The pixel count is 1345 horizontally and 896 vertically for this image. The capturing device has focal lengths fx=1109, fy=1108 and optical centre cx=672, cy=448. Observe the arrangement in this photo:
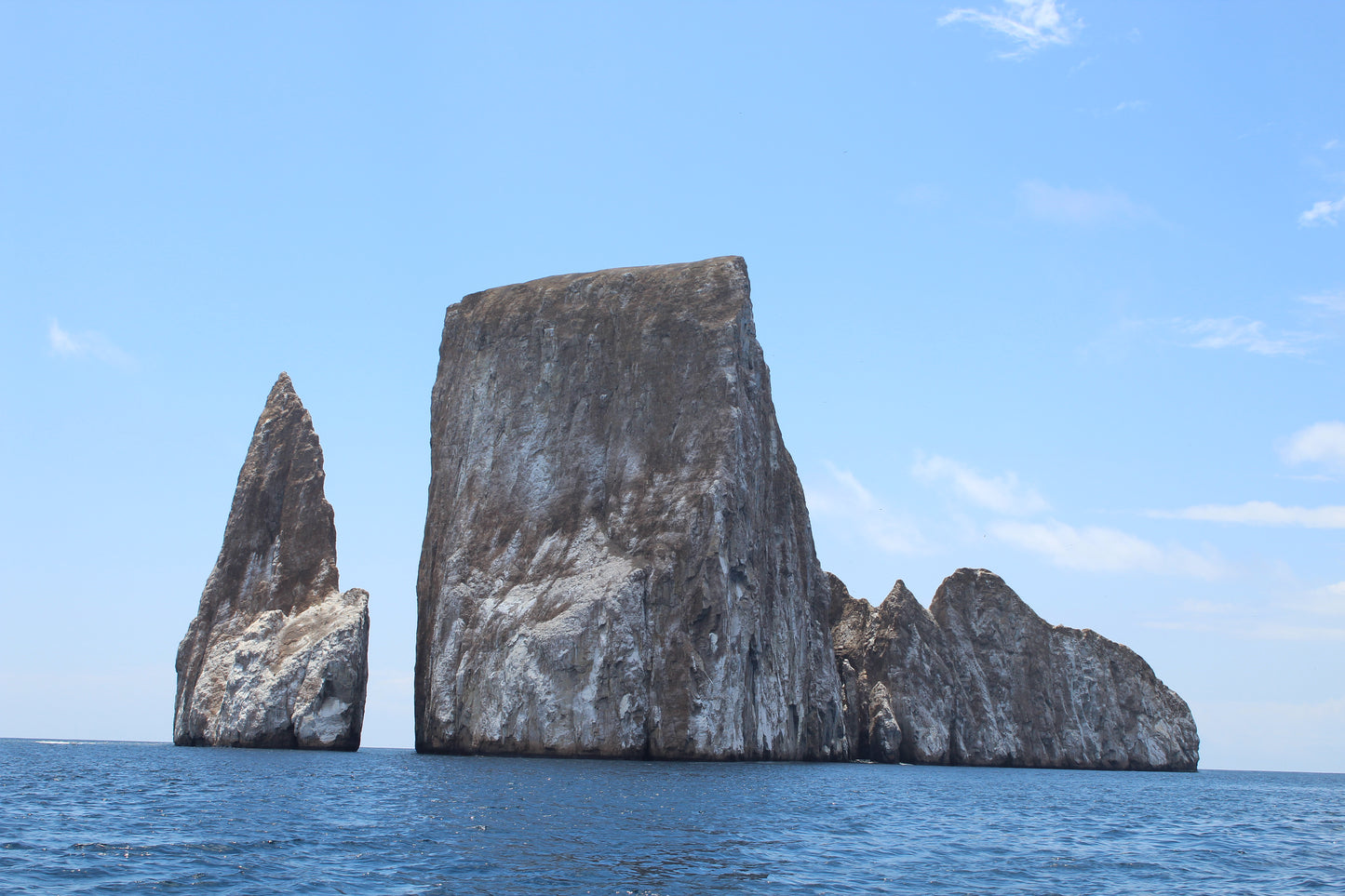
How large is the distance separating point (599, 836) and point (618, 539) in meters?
41.8

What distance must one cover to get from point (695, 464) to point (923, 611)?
34.0 metres

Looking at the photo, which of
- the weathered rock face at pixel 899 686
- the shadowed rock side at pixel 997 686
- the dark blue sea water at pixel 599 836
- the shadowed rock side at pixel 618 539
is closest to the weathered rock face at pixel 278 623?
the shadowed rock side at pixel 618 539

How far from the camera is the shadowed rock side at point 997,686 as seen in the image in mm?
92000

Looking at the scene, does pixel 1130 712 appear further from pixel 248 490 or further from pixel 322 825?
pixel 322 825

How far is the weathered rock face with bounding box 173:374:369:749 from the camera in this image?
6831 centimetres

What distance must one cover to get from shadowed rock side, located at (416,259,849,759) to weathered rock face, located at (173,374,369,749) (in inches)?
248

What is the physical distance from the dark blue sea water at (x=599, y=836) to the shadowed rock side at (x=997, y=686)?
37410 mm

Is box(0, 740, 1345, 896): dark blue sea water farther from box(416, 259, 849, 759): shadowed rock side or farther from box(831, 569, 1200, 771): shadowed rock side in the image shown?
box(831, 569, 1200, 771): shadowed rock side

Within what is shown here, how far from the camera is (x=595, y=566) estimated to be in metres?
68.0

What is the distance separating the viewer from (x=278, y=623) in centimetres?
7338

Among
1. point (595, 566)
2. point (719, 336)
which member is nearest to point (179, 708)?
point (595, 566)

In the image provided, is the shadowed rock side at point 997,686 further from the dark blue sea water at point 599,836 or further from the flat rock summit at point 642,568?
the dark blue sea water at point 599,836

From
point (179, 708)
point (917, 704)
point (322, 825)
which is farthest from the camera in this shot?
point (917, 704)

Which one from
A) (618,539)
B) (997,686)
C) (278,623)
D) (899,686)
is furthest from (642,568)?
(997,686)
